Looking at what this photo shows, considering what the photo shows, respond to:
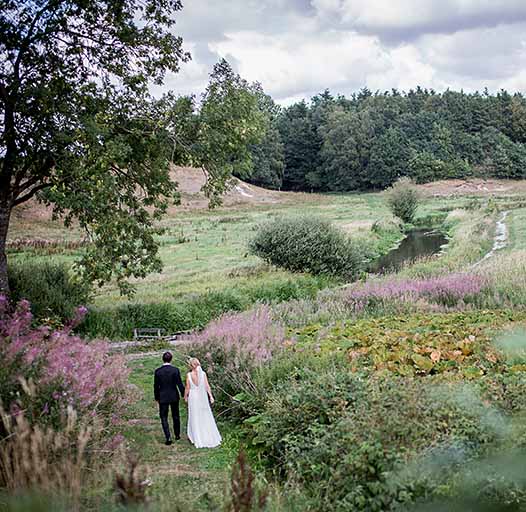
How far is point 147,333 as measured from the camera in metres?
20.4

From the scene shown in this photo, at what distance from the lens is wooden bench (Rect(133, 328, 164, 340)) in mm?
19828

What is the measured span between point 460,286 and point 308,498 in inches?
557

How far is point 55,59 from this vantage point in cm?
1558

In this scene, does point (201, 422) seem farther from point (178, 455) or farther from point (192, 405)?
point (178, 455)

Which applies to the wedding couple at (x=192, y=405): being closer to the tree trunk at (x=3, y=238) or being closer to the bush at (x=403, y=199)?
the tree trunk at (x=3, y=238)

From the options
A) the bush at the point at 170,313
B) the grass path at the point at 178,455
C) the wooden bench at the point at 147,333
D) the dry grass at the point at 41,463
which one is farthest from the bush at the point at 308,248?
the dry grass at the point at 41,463

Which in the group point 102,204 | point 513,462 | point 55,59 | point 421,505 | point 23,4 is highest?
point 23,4

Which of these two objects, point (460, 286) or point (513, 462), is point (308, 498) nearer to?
point (513, 462)

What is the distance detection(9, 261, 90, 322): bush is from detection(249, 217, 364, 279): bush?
1318cm

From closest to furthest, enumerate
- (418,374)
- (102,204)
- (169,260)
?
1. (418,374)
2. (102,204)
3. (169,260)

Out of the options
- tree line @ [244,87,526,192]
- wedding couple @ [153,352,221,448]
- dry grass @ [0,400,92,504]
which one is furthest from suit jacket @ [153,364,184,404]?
tree line @ [244,87,526,192]

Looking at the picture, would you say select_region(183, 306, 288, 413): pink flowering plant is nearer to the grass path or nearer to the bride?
the bride

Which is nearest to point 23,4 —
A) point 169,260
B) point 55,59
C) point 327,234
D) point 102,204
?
point 55,59

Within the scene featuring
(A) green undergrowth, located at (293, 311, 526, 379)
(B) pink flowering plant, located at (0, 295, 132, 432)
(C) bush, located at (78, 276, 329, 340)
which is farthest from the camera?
(C) bush, located at (78, 276, 329, 340)
